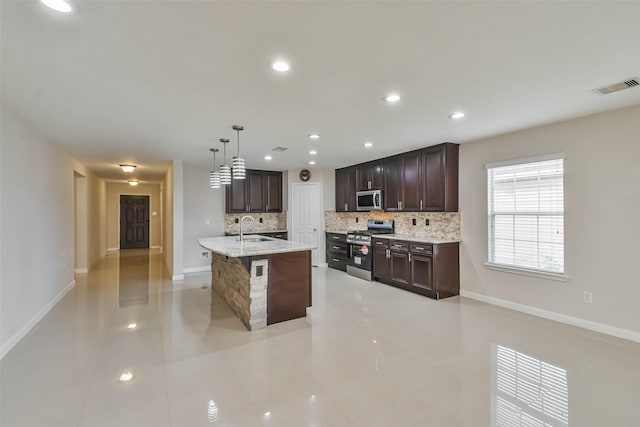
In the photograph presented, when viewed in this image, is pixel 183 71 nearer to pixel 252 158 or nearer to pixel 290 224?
pixel 252 158

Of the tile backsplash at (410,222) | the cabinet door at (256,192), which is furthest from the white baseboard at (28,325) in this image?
the tile backsplash at (410,222)

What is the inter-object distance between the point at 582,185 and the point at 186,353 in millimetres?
4761

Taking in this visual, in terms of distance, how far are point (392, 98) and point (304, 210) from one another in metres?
4.79

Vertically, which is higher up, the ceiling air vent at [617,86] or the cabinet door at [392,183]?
the ceiling air vent at [617,86]

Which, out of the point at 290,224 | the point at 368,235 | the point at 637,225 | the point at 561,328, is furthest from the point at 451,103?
the point at 290,224

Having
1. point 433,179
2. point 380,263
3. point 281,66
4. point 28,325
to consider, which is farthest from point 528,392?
point 28,325

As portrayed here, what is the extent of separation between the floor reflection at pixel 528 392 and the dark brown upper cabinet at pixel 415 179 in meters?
2.57

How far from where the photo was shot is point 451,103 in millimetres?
3043

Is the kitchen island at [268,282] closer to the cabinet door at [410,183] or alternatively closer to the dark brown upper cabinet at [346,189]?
the cabinet door at [410,183]

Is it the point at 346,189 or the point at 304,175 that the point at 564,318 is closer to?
the point at 346,189

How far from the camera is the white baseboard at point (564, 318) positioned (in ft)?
10.6

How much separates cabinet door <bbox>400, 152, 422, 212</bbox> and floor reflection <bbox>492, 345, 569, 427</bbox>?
115 inches

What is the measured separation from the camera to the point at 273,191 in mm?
7652

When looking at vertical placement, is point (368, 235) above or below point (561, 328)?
above
